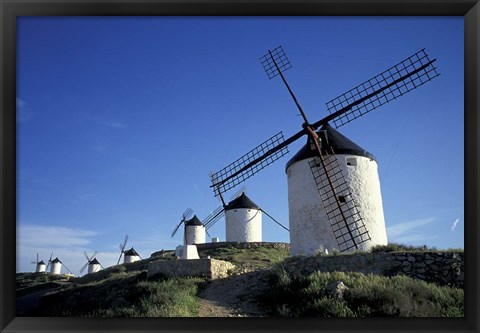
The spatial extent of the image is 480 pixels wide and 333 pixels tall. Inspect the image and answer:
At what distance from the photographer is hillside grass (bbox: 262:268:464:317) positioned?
336 inches

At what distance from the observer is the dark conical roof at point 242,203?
98.9ft

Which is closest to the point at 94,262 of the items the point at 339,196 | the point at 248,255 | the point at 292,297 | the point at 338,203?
the point at 248,255

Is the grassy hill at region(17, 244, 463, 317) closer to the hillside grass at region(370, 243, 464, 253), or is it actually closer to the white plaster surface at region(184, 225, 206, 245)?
the hillside grass at region(370, 243, 464, 253)

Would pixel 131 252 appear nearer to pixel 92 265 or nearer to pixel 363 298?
pixel 92 265

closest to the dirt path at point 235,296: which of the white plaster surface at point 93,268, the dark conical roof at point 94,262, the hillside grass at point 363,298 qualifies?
the hillside grass at point 363,298

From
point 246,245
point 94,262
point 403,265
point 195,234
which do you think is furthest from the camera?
point 94,262

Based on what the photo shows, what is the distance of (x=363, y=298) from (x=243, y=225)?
20.6 m

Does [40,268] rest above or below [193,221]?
below

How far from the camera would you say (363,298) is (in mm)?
9164

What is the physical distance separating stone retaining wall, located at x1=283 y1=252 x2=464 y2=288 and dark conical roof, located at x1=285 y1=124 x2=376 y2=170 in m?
3.77

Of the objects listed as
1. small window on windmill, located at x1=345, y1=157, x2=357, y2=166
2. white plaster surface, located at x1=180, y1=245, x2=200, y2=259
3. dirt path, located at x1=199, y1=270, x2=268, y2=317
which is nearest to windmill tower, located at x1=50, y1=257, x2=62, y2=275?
white plaster surface, located at x1=180, y1=245, x2=200, y2=259
